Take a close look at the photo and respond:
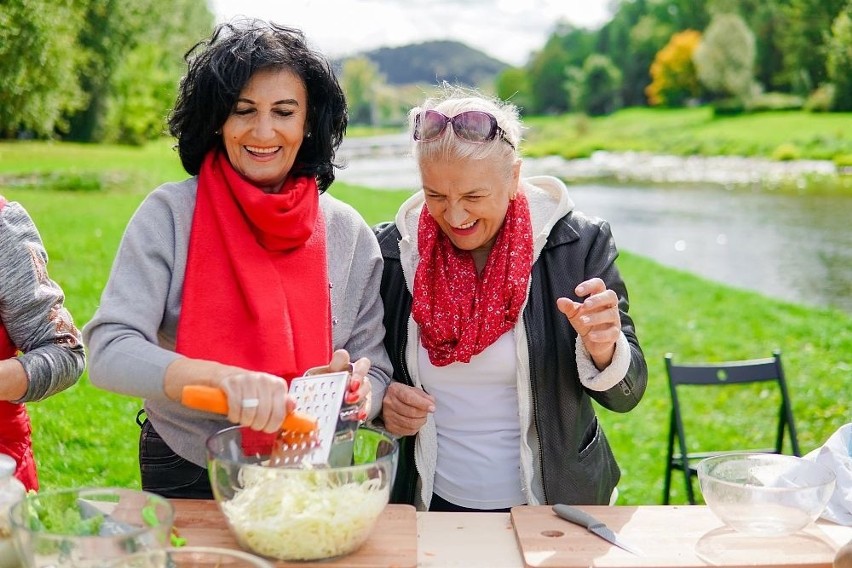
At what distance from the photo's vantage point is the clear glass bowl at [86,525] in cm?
143

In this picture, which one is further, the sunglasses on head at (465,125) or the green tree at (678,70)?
the green tree at (678,70)

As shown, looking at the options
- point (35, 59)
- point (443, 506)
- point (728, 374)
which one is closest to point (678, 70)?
point (35, 59)

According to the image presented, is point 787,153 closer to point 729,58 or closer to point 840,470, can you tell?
point 729,58

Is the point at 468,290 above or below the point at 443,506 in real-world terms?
above

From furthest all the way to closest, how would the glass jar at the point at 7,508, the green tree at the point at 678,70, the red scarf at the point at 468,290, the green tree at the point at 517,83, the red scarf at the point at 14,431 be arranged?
the green tree at the point at 517,83 → the green tree at the point at 678,70 → the red scarf at the point at 468,290 → the red scarf at the point at 14,431 → the glass jar at the point at 7,508

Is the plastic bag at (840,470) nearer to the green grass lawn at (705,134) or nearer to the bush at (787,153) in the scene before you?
the green grass lawn at (705,134)

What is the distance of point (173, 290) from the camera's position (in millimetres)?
2176

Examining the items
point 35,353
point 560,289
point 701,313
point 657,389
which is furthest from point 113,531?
point 701,313

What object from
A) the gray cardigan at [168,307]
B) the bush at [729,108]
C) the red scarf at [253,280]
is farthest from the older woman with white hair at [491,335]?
the bush at [729,108]

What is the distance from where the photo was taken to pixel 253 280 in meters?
2.18

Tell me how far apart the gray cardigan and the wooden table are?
255mm

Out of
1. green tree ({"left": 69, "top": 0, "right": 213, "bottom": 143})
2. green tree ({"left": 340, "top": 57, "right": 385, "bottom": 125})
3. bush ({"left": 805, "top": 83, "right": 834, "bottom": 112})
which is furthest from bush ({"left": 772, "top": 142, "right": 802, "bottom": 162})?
green tree ({"left": 340, "top": 57, "right": 385, "bottom": 125})

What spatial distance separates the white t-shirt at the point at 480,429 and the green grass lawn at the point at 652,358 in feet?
8.43

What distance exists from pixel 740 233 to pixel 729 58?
1516 inches
